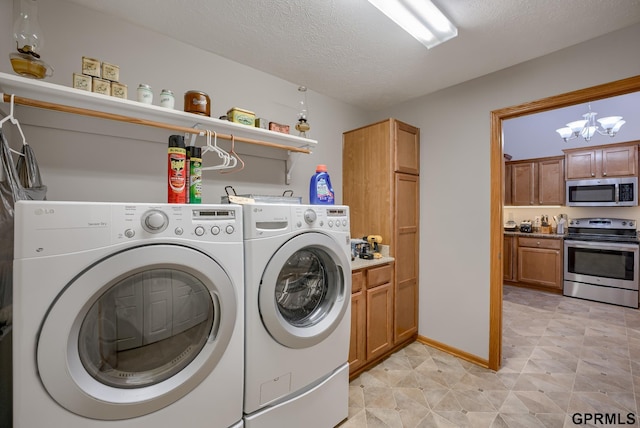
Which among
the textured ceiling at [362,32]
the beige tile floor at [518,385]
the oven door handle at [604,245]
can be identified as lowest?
the beige tile floor at [518,385]

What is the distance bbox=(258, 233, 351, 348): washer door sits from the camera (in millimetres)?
1220

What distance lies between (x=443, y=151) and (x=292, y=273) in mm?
1894

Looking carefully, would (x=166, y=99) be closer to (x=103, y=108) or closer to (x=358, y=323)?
(x=103, y=108)

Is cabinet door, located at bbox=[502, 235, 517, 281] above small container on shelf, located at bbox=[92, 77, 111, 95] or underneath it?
underneath

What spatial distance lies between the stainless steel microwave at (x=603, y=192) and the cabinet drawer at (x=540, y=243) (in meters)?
0.64

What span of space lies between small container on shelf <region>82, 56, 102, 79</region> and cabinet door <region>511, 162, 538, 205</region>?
580 centimetres

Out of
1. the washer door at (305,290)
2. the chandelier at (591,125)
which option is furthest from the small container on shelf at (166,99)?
the chandelier at (591,125)

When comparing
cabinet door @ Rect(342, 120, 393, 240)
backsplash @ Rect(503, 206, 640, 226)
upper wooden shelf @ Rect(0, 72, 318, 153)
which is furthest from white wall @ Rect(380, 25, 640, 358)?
backsplash @ Rect(503, 206, 640, 226)

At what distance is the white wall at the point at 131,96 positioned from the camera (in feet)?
4.67

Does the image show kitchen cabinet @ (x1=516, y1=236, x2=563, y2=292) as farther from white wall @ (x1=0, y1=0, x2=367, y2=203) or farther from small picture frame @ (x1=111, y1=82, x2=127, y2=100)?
small picture frame @ (x1=111, y1=82, x2=127, y2=100)

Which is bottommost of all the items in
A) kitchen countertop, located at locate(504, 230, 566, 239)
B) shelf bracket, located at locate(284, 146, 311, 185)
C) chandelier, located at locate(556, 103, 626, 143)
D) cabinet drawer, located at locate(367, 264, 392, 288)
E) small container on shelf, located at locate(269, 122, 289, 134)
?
cabinet drawer, located at locate(367, 264, 392, 288)

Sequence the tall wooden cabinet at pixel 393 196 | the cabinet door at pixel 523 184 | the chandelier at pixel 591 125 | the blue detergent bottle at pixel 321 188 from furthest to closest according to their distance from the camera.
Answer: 1. the cabinet door at pixel 523 184
2. the chandelier at pixel 591 125
3. the tall wooden cabinet at pixel 393 196
4. the blue detergent bottle at pixel 321 188

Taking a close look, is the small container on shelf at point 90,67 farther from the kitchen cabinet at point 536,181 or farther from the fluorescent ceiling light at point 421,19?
the kitchen cabinet at point 536,181

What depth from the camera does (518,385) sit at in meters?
1.95
